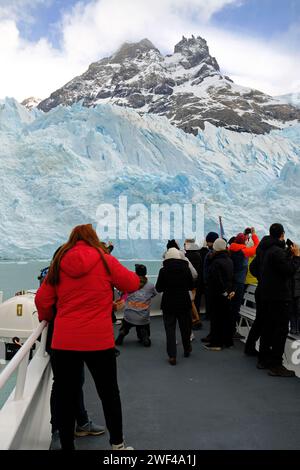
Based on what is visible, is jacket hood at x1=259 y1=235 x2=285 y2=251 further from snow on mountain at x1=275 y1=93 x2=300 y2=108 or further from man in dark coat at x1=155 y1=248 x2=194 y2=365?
snow on mountain at x1=275 y1=93 x2=300 y2=108

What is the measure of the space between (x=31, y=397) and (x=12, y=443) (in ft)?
1.54

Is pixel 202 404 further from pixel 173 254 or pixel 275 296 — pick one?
pixel 173 254

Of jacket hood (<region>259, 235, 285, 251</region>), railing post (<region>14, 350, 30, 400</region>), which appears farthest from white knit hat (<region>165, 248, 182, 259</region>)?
railing post (<region>14, 350, 30, 400</region>)

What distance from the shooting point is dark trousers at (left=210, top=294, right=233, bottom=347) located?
490 cm

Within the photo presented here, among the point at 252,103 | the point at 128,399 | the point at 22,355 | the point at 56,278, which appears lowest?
the point at 128,399

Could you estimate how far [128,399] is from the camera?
349cm

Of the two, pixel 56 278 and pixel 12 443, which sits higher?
pixel 56 278

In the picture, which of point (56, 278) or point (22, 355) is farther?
point (56, 278)

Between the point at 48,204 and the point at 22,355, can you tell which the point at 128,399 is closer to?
the point at 22,355

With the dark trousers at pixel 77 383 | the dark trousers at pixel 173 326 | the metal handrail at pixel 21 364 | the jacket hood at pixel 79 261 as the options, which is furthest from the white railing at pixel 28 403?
the dark trousers at pixel 173 326

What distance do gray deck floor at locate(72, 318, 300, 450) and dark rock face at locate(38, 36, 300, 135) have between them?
4021cm

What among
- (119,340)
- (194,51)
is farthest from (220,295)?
(194,51)

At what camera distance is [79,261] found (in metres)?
2.26
